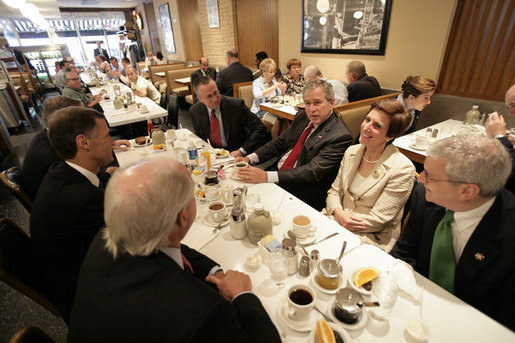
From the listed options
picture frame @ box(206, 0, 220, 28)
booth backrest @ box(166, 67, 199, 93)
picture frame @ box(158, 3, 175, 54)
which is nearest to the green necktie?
booth backrest @ box(166, 67, 199, 93)

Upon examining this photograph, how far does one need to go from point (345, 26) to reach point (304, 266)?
14.4ft

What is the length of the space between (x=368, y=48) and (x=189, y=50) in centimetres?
754

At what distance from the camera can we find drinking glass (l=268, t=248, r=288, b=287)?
3.32 ft

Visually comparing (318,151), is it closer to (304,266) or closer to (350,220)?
(350,220)

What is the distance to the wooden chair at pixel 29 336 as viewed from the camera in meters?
0.68

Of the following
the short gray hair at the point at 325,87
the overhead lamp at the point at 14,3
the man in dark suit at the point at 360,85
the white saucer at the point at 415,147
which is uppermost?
the overhead lamp at the point at 14,3

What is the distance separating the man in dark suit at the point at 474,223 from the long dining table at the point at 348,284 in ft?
0.59

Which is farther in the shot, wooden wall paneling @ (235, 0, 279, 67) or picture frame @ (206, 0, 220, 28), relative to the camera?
picture frame @ (206, 0, 220, 28)

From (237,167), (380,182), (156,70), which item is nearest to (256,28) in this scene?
(156,70)

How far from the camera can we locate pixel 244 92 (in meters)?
4.57

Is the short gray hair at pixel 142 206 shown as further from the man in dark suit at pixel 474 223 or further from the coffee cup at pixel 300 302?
the man in dark suit at pixel 474 223

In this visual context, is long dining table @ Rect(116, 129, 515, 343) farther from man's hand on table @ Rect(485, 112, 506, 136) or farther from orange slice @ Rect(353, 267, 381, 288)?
man's hand on table @ Rect(485, 112, 506, 136)

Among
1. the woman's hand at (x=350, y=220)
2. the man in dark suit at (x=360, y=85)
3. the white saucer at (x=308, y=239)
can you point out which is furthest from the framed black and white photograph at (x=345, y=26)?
Answer: the white saucer at (x=308, y=239)

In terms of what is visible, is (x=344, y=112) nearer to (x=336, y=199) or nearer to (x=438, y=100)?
(x=336, y=199)
